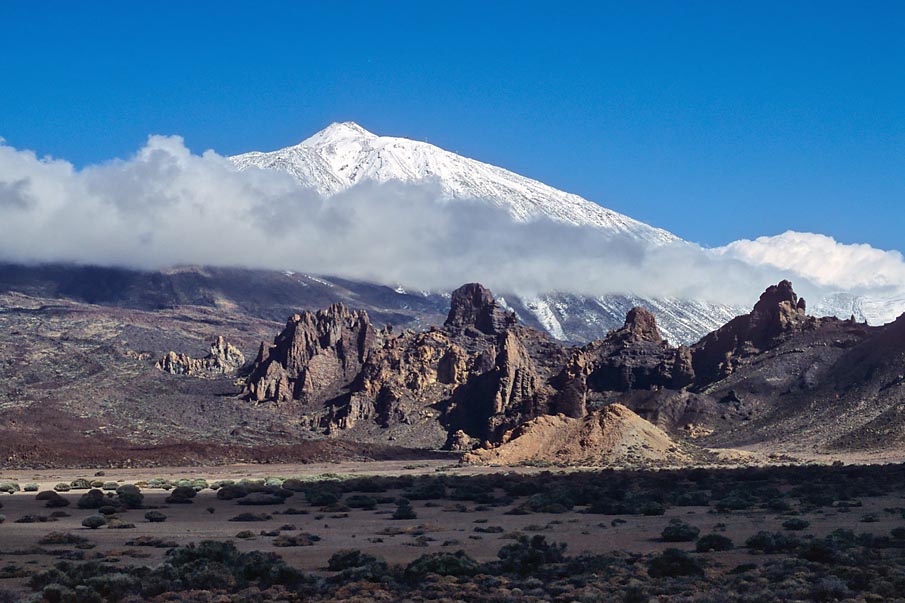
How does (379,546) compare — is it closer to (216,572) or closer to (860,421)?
(216,572)

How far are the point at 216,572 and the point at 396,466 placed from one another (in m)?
70.6

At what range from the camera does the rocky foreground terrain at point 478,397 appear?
97.6 metres

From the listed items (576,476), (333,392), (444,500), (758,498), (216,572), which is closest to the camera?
(216,572)

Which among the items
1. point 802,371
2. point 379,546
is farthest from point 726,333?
point 379,546

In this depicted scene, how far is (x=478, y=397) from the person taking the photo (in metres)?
128

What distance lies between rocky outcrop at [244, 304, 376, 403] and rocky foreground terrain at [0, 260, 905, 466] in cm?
24

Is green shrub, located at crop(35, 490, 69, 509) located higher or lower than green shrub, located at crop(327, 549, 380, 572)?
lower

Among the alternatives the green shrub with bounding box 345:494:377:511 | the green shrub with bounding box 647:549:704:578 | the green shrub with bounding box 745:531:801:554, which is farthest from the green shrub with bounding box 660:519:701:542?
the green shrub with bounding box 345:494:377:511

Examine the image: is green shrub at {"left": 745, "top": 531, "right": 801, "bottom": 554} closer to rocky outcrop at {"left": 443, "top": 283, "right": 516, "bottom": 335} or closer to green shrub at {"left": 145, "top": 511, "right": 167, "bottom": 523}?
green shrub at {"left": 145, "top": 511, "right": 167, "bottom": 523}

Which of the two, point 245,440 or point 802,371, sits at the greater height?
point 802,371

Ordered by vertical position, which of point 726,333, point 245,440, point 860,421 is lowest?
point 245,440

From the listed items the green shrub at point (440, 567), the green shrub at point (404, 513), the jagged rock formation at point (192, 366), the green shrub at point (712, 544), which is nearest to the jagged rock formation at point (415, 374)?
the jagged rock formation at point (192, 366)

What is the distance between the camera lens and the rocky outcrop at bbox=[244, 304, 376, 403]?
5581 inches

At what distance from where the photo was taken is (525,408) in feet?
381
